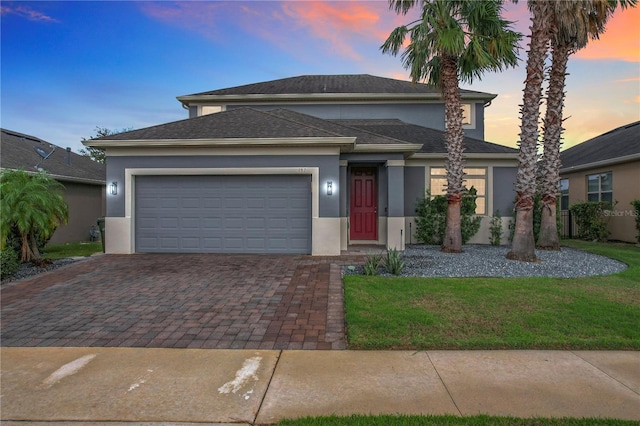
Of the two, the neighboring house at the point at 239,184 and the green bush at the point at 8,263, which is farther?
the neighboring house at the point at 239,184

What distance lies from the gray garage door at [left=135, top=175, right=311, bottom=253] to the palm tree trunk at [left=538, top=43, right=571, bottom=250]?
25.5 ft

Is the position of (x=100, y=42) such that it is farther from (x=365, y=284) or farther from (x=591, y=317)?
(x=591, y=317)

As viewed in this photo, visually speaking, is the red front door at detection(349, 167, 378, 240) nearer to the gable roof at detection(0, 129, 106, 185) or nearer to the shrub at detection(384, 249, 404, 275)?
the shrub at detection(384, 249, 404, 275)

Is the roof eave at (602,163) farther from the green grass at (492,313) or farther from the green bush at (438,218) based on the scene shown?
the green grass at (492,313)

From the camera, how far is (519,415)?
274 centimetres

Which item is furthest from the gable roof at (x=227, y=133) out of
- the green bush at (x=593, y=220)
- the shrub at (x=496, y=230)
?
the green bush at (x=593, y=220)

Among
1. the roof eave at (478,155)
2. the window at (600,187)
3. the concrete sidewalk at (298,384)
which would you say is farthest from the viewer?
the window at (600,187)

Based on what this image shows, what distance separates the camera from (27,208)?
8.16 m

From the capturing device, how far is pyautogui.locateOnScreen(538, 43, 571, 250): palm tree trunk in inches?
436

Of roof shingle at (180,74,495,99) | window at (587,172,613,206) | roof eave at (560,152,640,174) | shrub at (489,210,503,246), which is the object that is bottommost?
shrub at (489,210,503,246)

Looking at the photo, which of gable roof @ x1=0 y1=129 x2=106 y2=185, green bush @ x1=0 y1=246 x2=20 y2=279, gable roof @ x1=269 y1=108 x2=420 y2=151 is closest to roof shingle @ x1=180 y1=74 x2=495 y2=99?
gable roof @ x1=269 y1=108 x2=420 y2=151

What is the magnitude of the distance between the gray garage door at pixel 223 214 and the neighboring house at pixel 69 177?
559 cm

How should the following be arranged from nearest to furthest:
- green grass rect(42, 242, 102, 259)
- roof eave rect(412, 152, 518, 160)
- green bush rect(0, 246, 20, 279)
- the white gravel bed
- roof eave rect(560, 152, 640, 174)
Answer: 1. green bush rect(0, 246, 20, 279)
2. the white gravel bed
3. green grass rect(42, 242, 102, 259)
4. roof eave rect(412, 152, 518, 160)
5. roof eave rect(560, 152, 640, 174)

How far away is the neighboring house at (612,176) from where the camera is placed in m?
13.5
